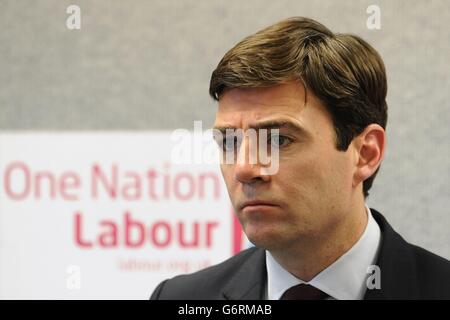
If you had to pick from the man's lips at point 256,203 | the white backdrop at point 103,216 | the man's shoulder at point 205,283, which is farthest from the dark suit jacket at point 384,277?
the white backdrop at point 103,216

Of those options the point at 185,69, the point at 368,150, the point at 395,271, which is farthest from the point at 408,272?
the point at 185,69

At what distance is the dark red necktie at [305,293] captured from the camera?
750mm

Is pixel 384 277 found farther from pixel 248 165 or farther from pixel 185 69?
pixel 185 69

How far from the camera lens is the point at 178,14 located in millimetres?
1094

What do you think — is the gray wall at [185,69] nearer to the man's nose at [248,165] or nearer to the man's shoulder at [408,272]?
the man's shoulder at [408,272]

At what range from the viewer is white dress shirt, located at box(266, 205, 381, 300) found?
746 millimetres

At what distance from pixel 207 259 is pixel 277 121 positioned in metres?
0.47

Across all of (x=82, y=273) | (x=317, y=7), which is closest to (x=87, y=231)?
(x=82, y=273)

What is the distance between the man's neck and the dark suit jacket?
0.13 ft

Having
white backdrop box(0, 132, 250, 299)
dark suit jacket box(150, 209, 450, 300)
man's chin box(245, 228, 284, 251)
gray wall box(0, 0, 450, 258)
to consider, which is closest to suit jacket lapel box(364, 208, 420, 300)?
dark suit jacket box(150, 209, 450, 300)

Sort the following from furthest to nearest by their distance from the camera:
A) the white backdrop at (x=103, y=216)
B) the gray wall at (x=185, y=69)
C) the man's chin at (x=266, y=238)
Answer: the white backdrop at (x=103, y=216) < the gray wall at (x=185, y=69) < the man's chin at (x=266, y=238)

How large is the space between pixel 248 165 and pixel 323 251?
132mm

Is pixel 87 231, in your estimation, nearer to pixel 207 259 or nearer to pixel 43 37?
pixel 207 259

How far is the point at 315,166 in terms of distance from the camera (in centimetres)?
74
